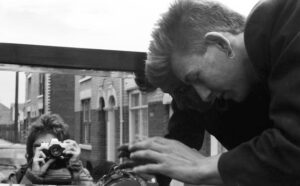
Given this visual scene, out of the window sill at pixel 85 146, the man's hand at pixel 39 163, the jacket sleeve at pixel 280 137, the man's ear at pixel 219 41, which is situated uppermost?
the man's ear at pixel 219 41

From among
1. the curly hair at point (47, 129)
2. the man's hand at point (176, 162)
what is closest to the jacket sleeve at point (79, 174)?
the curly hair at point (47, 129)

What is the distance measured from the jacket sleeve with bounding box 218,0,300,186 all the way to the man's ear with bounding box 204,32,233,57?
0.15 meters

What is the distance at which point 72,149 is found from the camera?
5.25 feet

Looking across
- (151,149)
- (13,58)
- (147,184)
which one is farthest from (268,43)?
Result: (13,58)

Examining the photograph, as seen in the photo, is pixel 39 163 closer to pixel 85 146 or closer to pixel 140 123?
pixel 85 146

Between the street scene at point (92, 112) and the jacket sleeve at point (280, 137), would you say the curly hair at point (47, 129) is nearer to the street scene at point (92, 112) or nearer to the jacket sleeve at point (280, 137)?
the street scene at point (92, 112)

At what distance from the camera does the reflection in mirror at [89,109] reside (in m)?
1.51

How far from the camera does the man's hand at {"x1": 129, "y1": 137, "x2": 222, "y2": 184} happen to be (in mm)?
1033

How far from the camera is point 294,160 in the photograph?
0.90 m

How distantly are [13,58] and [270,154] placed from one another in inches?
31.4

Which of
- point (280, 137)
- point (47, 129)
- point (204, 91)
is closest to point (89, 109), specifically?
point (47, 129)

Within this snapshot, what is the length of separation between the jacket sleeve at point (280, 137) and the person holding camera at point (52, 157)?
68cm

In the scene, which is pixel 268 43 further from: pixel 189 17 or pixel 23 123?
pixel 23 123

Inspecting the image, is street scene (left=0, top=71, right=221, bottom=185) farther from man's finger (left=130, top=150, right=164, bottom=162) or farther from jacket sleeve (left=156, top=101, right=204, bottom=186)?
man's finger (left=130, top=150, right=164, bottom=162)
